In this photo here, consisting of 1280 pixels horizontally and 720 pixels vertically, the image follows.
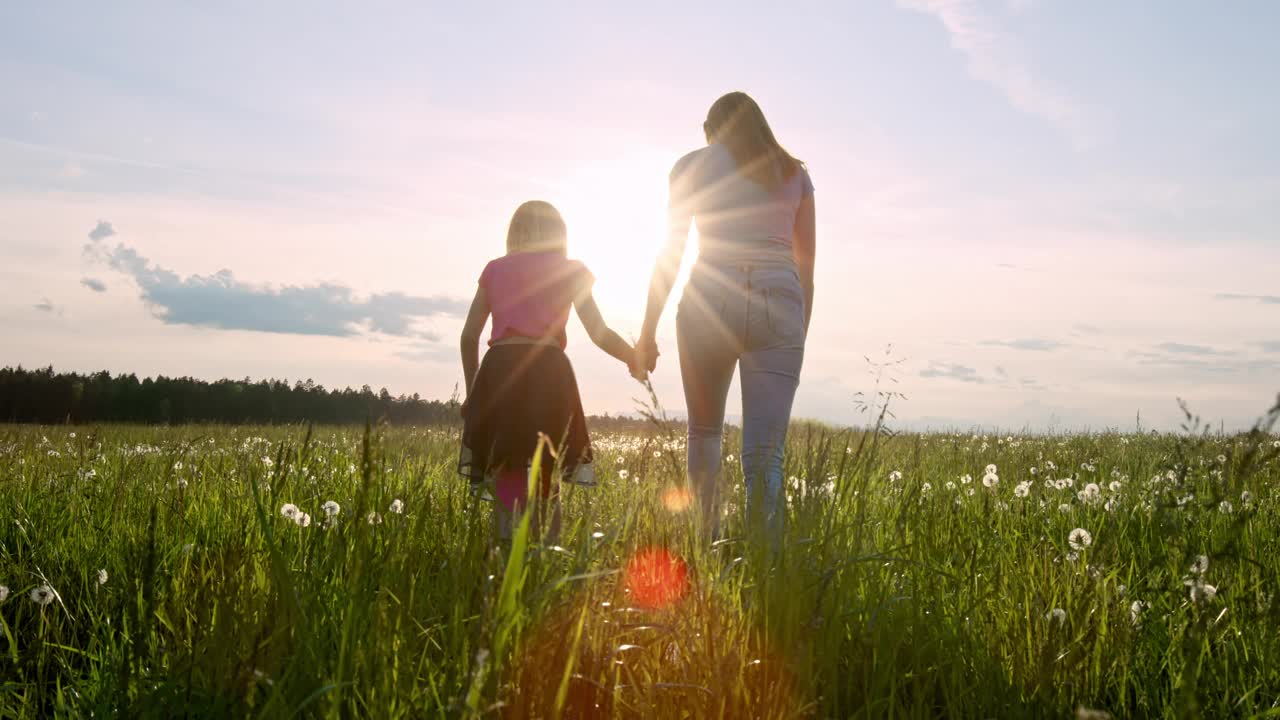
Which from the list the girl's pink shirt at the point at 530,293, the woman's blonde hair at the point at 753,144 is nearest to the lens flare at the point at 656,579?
the girl's pink shirt at the point at 530,293

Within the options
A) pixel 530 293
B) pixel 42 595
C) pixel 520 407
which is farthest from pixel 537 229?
pixel 42 595

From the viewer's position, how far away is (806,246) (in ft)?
18.1

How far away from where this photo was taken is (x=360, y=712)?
2256mm

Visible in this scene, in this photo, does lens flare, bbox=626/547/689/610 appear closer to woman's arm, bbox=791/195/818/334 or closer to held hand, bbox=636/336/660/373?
→ held hand, bbox=636/336/660/373

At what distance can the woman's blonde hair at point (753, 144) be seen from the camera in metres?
5.20

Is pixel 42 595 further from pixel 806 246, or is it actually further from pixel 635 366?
pixel 806 246

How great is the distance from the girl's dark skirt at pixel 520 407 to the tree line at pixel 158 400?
3647 cm

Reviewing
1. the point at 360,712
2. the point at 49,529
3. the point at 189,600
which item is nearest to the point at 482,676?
the point at 360,712

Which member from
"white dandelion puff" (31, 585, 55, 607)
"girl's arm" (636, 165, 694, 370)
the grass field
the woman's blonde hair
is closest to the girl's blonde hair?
"girl's arm" (636, 165, 694, 370)

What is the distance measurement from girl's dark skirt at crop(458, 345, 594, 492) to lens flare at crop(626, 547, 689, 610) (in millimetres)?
1634

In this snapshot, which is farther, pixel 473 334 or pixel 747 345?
pixel 473 334

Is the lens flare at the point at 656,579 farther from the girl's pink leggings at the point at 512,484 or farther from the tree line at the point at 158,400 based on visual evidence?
the tree line at the point at 158,400

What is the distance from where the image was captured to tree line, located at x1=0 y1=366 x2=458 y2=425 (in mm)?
41688

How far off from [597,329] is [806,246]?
145 cm
